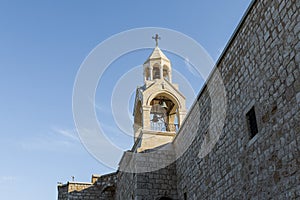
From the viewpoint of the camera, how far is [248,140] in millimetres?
6930

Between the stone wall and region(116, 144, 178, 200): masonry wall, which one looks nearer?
region(116, 144, 178, 200): masonry wall

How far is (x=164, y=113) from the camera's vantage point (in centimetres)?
1335

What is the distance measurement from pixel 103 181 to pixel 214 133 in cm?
926

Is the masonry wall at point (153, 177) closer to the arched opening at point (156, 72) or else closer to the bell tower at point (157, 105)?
the bell tower at point (157, 105)

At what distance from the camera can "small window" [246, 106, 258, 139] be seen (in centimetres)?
683

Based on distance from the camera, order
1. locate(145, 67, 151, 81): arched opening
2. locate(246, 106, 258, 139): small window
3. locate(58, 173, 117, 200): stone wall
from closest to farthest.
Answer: locate(246, 106, 258, 139): small window
locate(145, 67, 151, 81): arched opening
locate(58, 173, 117, 200): stone wall

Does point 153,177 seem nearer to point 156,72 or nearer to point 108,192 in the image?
point 156,72

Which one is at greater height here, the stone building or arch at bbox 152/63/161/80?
arch at bbox 152/63/161/80

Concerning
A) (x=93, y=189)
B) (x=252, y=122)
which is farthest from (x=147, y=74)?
(x=252, y=122)

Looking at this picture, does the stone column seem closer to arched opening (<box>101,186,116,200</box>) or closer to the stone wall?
the stone wall

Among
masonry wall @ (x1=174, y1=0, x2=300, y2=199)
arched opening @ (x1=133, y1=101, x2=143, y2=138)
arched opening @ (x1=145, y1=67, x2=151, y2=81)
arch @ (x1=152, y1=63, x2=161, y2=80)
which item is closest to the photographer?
masonry wall @ (x1=174, y1=0, x2=300, y2=199)

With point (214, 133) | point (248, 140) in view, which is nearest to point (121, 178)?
point (214, 133)

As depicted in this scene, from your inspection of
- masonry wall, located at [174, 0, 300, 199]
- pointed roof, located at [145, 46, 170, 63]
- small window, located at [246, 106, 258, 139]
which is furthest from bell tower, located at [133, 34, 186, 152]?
small window, located at [246, 106, 258, 139]

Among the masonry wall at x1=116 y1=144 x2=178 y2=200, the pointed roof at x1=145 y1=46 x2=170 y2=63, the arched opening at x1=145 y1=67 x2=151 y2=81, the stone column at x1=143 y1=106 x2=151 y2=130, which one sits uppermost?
the pointed roof at x1=145 y1=46 x2=170 y2=63
